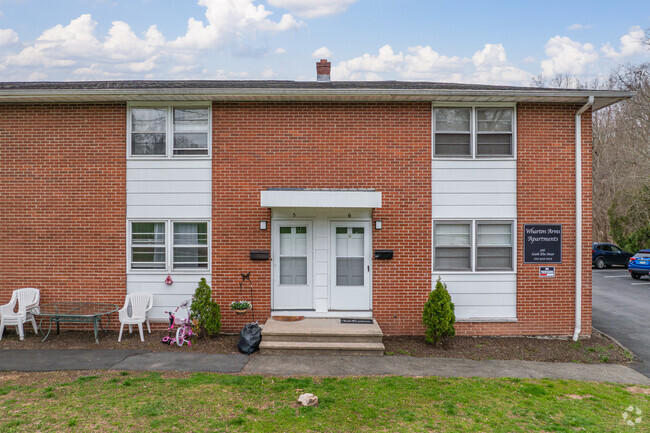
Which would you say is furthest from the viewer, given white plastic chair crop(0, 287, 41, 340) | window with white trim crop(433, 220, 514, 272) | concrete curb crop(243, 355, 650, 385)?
window with white trim crop(433, 220, 514, 272)

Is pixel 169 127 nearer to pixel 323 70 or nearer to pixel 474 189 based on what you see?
pixel 323 70

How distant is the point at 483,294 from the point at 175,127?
7.58m

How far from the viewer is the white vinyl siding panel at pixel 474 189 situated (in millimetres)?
8344

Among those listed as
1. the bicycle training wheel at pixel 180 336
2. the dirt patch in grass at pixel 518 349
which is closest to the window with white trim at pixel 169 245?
the bicycle training wheel at pixel 180 336

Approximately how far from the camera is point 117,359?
6648 millimetres

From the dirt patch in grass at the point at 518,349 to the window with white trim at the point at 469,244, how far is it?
1.55 metres

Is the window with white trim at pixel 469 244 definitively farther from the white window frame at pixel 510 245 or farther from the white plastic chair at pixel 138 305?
the white plastic chair at pixel 138 305

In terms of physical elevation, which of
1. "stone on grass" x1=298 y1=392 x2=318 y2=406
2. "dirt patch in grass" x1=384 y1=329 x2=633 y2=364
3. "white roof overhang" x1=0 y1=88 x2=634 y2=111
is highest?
"white roof overhang" x1=0 y1=88 x2=634 y2=111

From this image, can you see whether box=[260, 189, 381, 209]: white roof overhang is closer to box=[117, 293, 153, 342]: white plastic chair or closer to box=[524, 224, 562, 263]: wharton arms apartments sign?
box=[117, 293, 153, 342]: white plastic chair

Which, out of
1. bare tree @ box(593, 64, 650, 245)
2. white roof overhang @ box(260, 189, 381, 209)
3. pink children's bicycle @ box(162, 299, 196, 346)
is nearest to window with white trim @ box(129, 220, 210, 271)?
pink children's bicycle @ box(162, 299, 196, 346)

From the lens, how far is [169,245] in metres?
8.32

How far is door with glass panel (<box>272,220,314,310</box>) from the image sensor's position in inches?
328

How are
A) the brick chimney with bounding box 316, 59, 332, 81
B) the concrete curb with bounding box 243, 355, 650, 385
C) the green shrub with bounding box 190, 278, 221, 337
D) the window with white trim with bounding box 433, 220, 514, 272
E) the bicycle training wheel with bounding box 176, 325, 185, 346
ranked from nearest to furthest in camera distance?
the concrete curb with bounding box 243, 355, 650, 385, the bicycle training wheel with bounding box 176, 325, 185, 346, the green shrub with bounding box 190, 278, 221, 337, the window with white trim with bounding box 433, 220, 514, 272, the brick chimney with bounding box 316, 59, 332, 81

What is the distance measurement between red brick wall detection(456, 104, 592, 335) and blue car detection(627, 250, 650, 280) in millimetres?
12369
